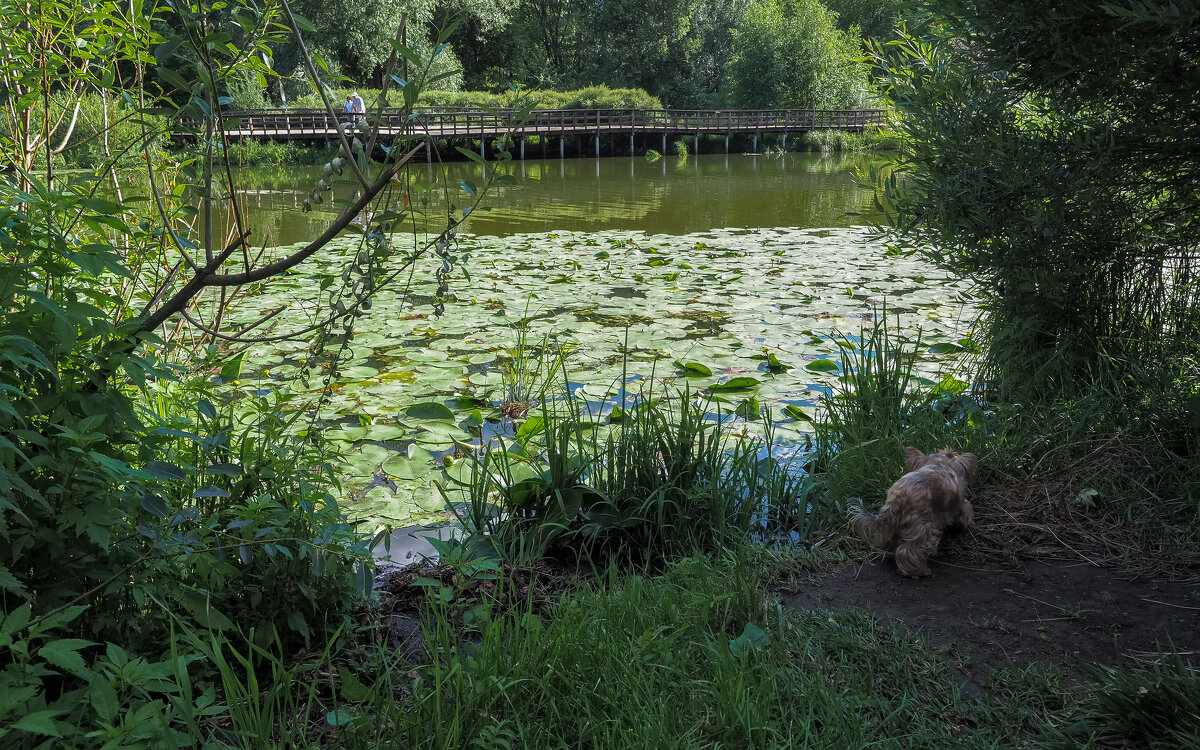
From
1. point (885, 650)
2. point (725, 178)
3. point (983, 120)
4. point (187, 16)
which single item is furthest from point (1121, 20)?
point (725, 178)

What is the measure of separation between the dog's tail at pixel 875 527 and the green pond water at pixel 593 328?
953mm

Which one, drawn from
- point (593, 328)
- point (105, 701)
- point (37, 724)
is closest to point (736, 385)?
point (593, 328)

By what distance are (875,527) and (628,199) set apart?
14019mm

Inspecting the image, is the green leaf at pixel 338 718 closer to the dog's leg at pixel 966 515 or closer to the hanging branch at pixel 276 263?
the hanging branch at pixel 276 263

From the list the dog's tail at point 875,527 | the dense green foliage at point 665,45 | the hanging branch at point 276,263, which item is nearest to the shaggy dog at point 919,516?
the dog's tail at point 875,527

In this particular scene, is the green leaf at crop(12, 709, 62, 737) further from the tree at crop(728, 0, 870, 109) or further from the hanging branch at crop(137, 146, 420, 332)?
the tree at crop(728, 0, 870, 109)

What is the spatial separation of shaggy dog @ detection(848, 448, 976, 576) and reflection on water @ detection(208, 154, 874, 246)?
394 centimetres

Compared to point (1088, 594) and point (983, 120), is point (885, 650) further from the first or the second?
point (983, 120)

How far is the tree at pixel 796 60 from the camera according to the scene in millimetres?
36594

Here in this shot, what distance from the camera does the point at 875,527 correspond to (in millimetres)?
2586

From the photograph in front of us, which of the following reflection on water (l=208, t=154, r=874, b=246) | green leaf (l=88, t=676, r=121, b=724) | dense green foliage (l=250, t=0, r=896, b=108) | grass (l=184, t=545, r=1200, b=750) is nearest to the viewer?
green leaf (l=88, t=676, r=121, b=724)

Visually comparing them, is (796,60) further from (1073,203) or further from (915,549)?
(915,549)

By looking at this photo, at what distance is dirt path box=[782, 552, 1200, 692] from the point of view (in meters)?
2.03

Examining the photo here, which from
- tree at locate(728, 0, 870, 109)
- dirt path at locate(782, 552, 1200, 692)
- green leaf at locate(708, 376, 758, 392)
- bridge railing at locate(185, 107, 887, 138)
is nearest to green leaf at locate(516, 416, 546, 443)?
green leaf at locate(708, 376, 758, 392)
